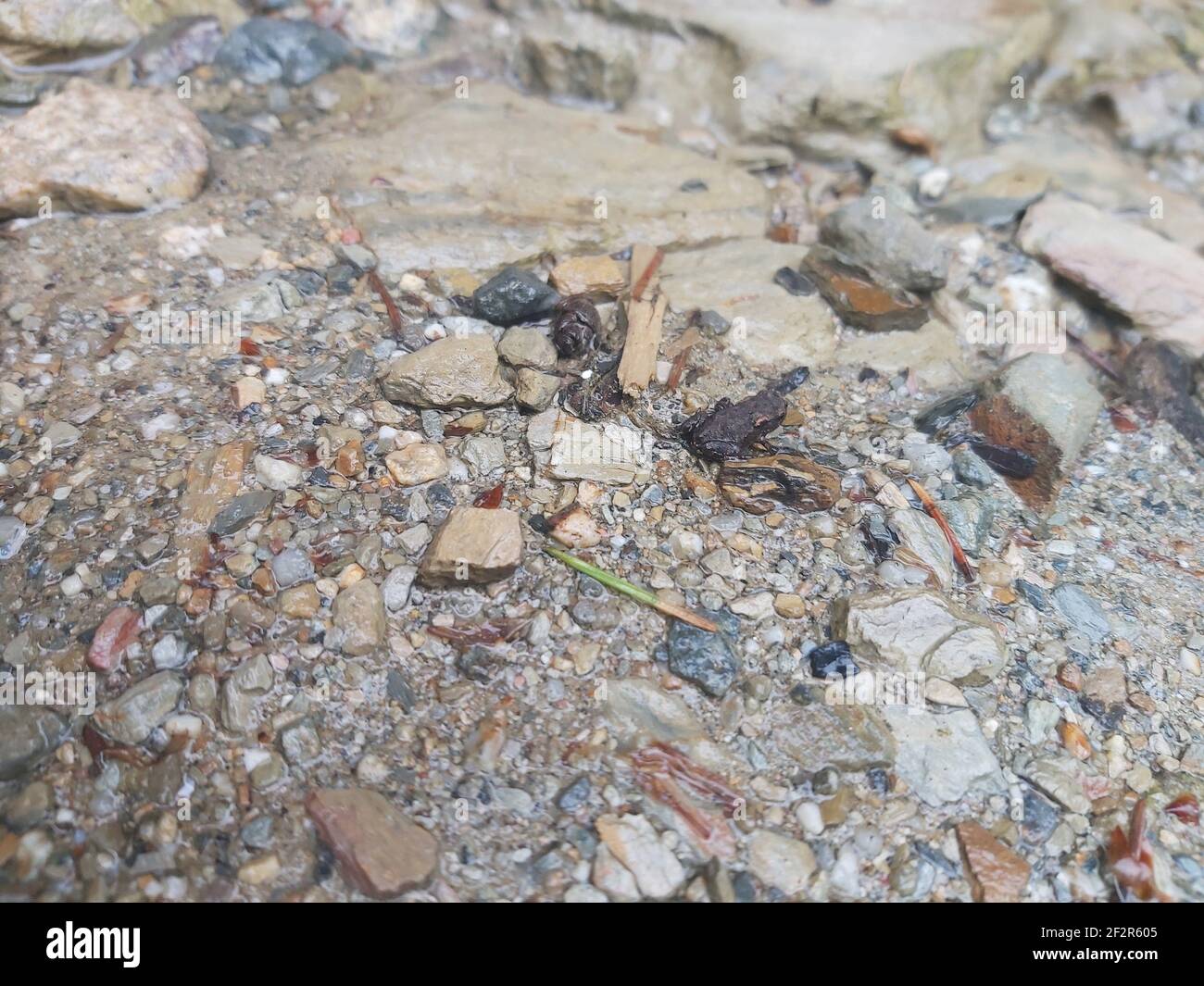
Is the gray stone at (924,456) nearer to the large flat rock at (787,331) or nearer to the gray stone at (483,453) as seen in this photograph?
the large flat rock at (787,331)

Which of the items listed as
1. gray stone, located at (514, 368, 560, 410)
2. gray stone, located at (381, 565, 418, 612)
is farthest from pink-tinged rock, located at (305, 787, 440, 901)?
gray stone, located at (514, 368, 560, 410)

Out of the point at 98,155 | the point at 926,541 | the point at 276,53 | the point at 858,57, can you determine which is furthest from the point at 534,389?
the point at 858,57

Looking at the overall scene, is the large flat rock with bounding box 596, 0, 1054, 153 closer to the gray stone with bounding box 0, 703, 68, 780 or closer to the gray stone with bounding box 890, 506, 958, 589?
the gray stone with bounding box 890, 506, 958, 589

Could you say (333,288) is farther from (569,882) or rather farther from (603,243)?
(569,882)

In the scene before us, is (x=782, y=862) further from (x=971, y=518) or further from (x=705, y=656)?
(x=971, y=518)

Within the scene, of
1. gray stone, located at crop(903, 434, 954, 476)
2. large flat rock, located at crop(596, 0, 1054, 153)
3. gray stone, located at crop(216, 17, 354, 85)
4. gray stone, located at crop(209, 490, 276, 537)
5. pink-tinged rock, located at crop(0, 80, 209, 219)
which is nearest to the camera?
gray stone, located at crop(209, 490, 276, 537)

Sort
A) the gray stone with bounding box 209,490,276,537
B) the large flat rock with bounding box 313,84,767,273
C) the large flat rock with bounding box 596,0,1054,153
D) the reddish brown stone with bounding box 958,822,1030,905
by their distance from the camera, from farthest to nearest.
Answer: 1. the large flat rock with bounding box 596,0,1054,153
2. the large flat rock with bounding box 313,84,767,273
3. the gray stone with bounding box 209,490,276,537
4. the reddish brown stone with bounding box 958,822,1030,905
